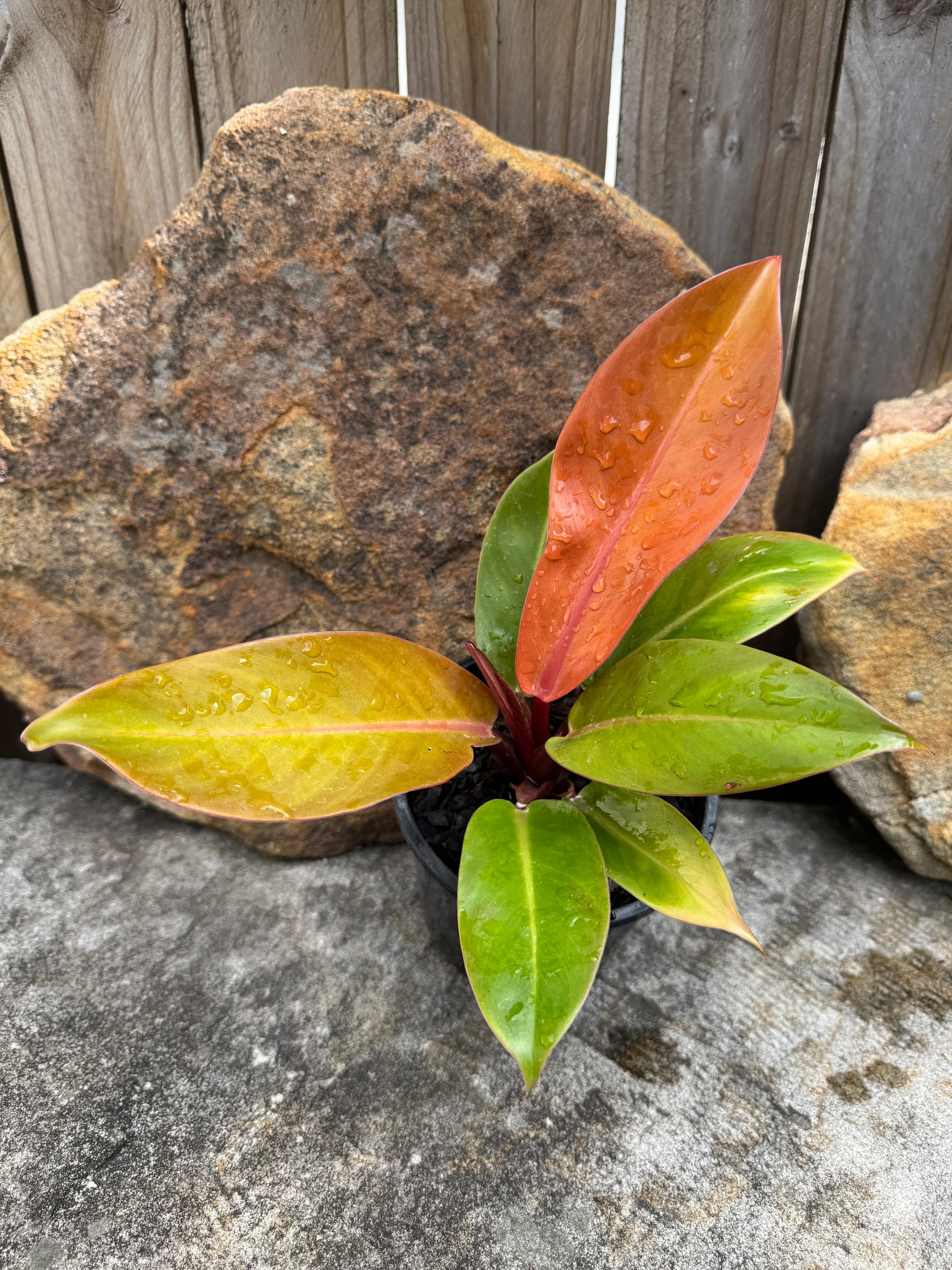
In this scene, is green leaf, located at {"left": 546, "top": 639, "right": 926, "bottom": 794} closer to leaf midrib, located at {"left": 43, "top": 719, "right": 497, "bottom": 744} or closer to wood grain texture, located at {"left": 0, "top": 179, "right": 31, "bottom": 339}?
leaf midrib, located at {"left": 43, "top": 719, "right": 497, "bottom": 744}

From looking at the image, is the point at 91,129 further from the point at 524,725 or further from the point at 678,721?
the point at 678,721

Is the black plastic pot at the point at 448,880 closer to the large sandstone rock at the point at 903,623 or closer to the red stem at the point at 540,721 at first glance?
the red stem at the point at 540,721

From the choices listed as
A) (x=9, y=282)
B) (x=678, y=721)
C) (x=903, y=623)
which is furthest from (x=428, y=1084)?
(x=9, y=282)

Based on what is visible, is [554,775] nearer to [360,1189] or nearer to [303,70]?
[360,1189]

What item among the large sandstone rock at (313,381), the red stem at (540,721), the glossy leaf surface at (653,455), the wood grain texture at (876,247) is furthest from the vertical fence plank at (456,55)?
the red stem at (540,721)

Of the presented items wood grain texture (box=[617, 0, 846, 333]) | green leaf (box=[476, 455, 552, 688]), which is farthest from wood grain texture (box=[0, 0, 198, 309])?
green leaf (box=[476, 455, 552, 688])

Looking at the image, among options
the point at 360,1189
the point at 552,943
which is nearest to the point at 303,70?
the point at 552,943

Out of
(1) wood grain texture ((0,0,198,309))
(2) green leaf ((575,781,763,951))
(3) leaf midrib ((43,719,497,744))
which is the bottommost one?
(2) green leaf ((575,781,763,951))
